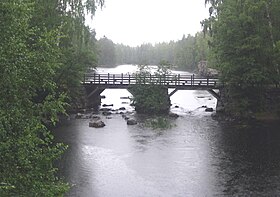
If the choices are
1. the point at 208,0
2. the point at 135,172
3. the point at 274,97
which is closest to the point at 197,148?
the point at 135,172

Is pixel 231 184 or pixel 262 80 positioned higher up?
pixel 262 80

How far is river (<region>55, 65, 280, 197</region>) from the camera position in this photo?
19656 mm

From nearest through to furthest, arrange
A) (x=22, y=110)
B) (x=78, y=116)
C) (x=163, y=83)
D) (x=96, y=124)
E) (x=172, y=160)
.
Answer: (x=22, y=110) → (x=172, y=160) → (x=96, y=124) → (x=78, y=116) → (x=163, y=83)

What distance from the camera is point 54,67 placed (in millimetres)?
12547

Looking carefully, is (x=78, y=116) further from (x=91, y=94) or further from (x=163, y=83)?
(x=163, y=83)

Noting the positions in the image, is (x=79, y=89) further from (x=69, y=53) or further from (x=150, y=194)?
(x=150, y=194)

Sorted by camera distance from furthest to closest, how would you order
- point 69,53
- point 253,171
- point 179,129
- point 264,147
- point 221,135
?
point 69,53 → point 179,129 → point 221,135 → point 264,147 → point 253,171

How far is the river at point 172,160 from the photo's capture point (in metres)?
19.7

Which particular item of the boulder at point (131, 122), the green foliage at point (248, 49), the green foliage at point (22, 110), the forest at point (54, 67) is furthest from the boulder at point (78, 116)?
the green foliage at point (22, 110)

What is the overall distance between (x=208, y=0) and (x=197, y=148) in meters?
25.1

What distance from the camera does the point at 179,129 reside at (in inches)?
1355

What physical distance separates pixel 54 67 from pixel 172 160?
1371 centimetres

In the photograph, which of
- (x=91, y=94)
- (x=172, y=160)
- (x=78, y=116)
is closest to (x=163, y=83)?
(x=91, y=94)

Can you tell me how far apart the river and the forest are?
228 centimetres
